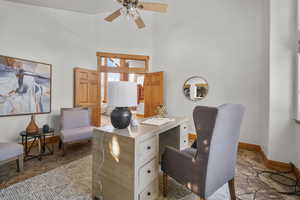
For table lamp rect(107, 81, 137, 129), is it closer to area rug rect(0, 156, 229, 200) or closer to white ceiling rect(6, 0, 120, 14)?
area rug rect(0, 156, 229, 200)

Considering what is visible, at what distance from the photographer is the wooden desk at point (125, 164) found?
1.27 meters

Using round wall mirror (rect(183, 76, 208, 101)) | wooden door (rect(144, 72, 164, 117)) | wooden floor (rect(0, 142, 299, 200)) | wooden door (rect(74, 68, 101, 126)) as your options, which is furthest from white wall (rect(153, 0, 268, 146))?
wooden door (rect(74, 68, 101, 126))

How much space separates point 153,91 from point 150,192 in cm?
338

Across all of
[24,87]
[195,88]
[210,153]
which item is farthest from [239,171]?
[24,87]

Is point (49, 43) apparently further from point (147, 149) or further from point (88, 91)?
point (147, 149)

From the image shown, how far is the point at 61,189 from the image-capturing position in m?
1.76

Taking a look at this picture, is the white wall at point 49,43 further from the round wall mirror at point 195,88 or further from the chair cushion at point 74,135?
the round wall mirror at point 195,88

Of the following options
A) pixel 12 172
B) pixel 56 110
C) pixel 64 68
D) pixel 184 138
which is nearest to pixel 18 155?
pixel 12 172

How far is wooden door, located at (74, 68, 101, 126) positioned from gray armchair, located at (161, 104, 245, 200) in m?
3.37

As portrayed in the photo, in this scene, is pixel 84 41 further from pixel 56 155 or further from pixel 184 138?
pixel 184 138

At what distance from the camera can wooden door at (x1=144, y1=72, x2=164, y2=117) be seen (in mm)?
4434

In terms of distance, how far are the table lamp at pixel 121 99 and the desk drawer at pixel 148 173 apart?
0.48 meters

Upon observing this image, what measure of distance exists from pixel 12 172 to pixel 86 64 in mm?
2923

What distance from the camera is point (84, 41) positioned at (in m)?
4.01
